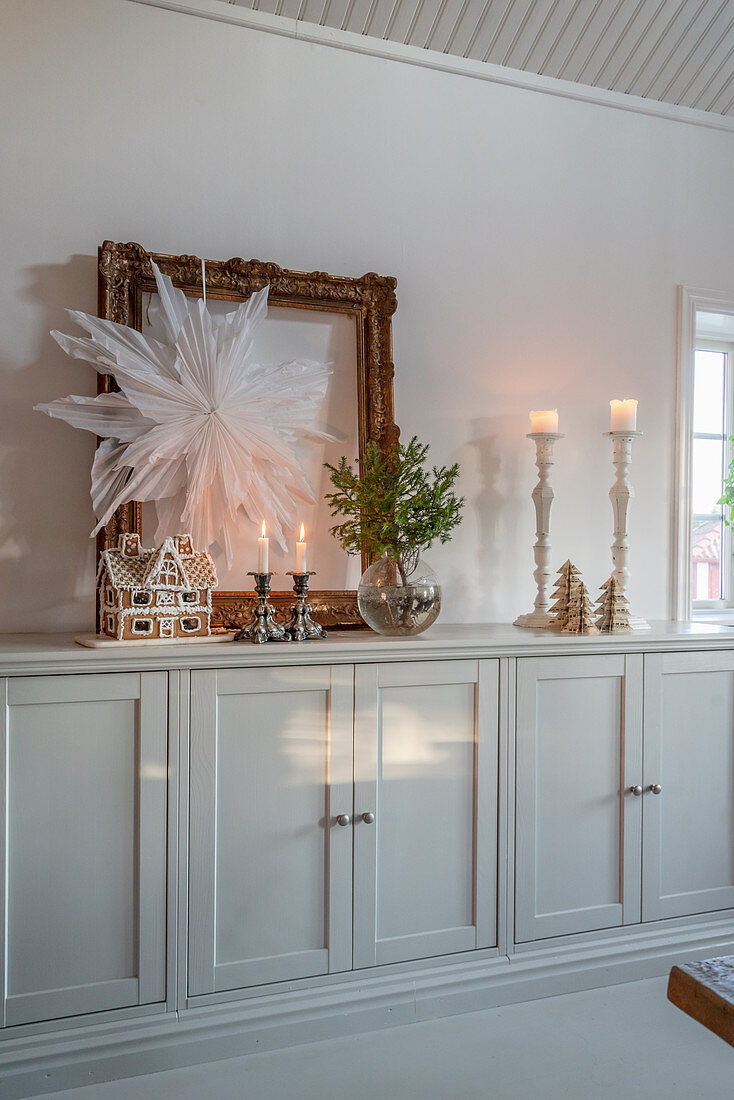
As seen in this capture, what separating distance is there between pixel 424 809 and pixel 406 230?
164 cm

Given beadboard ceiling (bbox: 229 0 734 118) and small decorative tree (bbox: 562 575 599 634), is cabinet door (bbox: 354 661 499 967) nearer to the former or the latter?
small decorative tree (bbox: 562 575 599 634)

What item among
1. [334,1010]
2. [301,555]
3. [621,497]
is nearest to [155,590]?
[301,555]

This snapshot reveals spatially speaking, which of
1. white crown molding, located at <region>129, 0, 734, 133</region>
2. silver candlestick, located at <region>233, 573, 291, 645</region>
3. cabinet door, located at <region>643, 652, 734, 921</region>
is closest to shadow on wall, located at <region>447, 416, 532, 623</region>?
cabinet door, located at <region>643, 652, 734, 921</region>

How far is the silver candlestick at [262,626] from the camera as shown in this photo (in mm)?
1884

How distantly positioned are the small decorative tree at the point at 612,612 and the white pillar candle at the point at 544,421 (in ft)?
1.59

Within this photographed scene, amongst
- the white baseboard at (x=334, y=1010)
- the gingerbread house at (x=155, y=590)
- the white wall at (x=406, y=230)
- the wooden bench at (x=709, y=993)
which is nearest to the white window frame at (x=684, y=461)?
the white wall at (x=406, y=230)

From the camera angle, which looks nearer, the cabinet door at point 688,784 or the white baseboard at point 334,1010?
the white baseboard at point 334,1010

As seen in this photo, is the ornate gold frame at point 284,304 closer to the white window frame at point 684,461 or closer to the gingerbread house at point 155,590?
the gingerbread house at point 155,590

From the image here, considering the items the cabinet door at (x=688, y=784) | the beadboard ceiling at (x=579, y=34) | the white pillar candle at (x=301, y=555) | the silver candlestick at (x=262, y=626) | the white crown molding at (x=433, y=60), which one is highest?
the beadboard ceiling at (x=579, y=34)

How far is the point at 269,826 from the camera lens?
1829mm

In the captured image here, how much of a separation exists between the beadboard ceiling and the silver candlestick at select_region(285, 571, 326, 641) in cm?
159

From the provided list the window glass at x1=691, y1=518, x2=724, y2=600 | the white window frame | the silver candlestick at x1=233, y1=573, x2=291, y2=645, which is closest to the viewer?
the silver candlestick at x1=233, y1=573, x2=291, y2=645

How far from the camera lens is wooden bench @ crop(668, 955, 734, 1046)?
85 cm

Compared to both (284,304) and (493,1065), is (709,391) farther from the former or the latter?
(493,1065)
